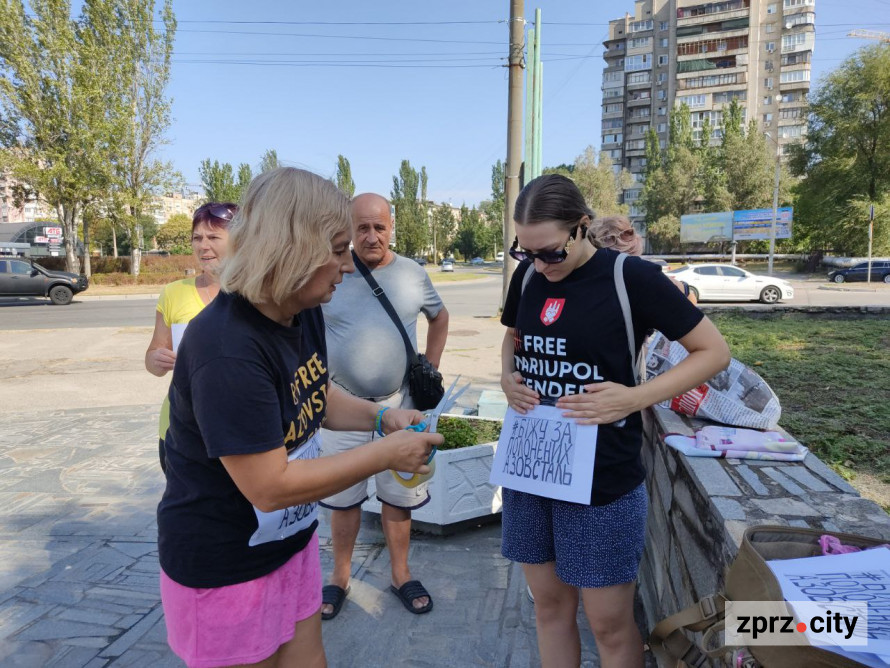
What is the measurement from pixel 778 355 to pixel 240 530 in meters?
6.46

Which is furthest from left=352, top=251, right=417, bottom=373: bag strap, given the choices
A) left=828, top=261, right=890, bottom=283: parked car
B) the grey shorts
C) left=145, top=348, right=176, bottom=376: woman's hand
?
left=828, top=261, right=890, bottom=283: parked car

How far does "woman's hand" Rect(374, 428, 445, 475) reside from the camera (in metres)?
1.54

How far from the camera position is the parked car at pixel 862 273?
30.2 meters

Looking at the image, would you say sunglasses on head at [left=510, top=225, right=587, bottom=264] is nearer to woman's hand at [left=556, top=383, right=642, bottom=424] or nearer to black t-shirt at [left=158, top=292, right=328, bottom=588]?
woman's hand at [left=556, top=383, right=642, bottom=424]

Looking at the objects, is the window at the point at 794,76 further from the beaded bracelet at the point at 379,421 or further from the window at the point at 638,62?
the beaded bracelet at the point at 379,421

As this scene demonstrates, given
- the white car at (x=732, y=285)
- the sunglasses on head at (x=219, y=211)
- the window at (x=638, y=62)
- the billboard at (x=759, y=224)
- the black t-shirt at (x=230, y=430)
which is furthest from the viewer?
the window at (x=638, y=62)

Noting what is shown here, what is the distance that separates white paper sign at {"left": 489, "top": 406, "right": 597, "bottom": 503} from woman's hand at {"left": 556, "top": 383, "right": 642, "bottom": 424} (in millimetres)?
47

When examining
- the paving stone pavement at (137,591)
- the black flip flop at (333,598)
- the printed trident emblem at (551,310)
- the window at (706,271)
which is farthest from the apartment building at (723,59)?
the printed trident emblem at (551,310)

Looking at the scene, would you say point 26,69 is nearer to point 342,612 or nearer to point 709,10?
point 342,612

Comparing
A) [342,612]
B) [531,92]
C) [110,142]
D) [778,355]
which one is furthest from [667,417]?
[110,142]

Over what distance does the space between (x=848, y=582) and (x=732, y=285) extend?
2187 cm

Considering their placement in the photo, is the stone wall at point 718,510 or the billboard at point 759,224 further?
the billboard at point 759,224

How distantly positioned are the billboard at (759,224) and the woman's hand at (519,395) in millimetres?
43555

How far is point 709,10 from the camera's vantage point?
7169 cm
